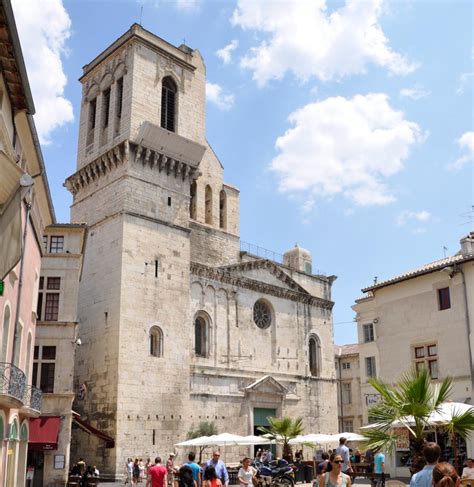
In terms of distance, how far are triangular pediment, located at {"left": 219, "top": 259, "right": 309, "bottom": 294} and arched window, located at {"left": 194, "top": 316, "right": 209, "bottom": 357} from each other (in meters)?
3.32

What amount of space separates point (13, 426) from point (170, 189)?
20.6 meters

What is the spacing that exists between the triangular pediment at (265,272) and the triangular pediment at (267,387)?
6.04m

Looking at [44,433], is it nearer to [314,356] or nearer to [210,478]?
[210,478]

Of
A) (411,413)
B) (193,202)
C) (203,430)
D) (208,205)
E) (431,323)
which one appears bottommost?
(203,430)

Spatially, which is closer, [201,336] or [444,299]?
[444,299]

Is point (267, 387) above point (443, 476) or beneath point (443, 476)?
above

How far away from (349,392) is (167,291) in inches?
1011

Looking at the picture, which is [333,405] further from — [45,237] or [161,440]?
[45,237]

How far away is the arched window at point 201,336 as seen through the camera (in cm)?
3334

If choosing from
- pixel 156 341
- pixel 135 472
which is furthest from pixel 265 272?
pixel 135 472

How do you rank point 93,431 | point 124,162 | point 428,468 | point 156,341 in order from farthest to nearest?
point 124,162
point 156,341
point 93,431
point 428,468

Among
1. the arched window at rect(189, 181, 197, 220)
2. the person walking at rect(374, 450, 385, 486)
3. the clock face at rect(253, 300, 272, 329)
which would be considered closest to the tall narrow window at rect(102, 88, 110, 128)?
the arched window at rect(189, 181, 197, 220)

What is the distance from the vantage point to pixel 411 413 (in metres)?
11.3

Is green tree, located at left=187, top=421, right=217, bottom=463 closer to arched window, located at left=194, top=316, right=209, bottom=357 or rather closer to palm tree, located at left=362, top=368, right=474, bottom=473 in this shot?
arched window, located at left=194, top=316, right=209, bottom=357
